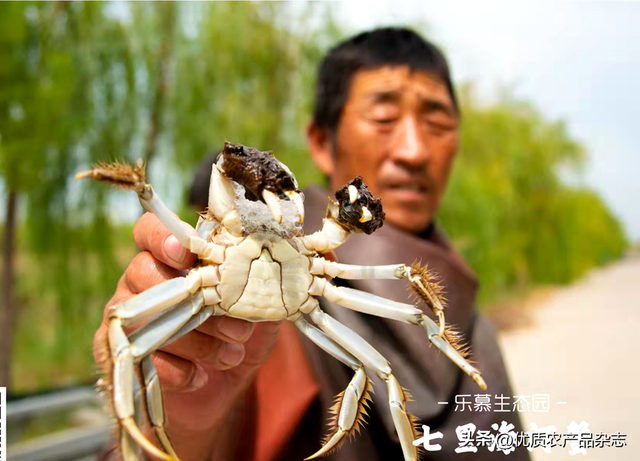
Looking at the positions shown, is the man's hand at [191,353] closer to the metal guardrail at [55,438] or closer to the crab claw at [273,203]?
the crab claw at [273,203]

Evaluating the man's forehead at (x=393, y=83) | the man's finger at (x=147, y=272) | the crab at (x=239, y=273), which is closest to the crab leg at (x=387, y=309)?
the crab at (x=239, y=273)

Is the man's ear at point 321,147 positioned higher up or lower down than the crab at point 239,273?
higher up

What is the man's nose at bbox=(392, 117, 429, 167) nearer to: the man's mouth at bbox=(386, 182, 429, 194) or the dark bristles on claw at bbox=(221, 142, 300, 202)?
the man's mouth at bbox=(386, 182, 429, 194)

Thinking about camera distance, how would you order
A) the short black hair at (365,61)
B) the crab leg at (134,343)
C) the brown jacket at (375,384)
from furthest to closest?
the short black hair at (365,61)
the brown jacket at (375,384)
the crab leg at (134,343)

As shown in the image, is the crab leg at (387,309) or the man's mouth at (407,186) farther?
the man's mouth at (407,186)

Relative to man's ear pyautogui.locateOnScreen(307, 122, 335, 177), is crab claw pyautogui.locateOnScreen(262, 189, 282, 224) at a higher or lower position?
lower

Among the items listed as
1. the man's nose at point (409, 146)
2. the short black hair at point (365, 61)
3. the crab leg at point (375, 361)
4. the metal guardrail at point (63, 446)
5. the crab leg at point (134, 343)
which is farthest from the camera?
the metal guardrail at point (63, 446)

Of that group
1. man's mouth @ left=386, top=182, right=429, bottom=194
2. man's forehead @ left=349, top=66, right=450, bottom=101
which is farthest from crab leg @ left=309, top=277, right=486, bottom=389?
man's forehead @ left=349, top=66, right=450, bottom=101
